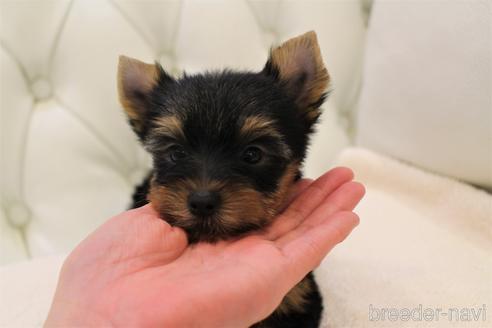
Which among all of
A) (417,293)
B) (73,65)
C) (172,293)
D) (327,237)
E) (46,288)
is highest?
(73,65)

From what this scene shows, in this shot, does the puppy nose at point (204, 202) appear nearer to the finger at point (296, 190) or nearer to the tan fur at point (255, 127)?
the tan fur at point (255, 127)

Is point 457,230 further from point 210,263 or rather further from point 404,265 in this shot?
point 210,263

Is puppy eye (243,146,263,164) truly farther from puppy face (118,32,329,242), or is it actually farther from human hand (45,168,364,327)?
human hand (45,168,364,327)

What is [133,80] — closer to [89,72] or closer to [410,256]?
[89,72]

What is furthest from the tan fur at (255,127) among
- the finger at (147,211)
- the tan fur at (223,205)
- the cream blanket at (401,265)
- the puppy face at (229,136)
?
the cream blanket at (401,265)

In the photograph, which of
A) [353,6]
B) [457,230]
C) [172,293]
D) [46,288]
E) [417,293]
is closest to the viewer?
[172,293]

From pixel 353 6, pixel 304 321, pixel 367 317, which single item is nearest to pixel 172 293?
pixel 304 321
